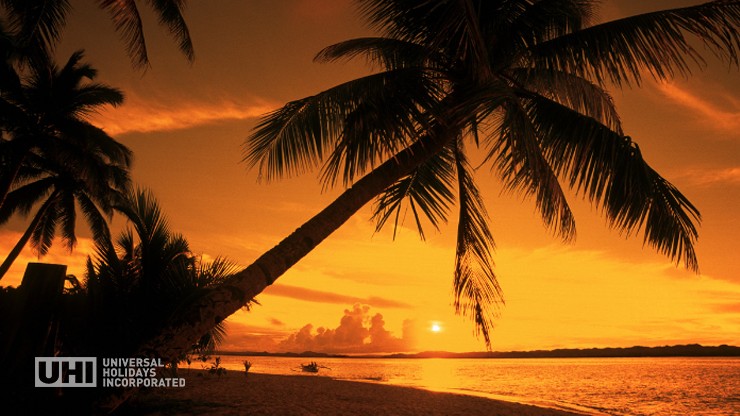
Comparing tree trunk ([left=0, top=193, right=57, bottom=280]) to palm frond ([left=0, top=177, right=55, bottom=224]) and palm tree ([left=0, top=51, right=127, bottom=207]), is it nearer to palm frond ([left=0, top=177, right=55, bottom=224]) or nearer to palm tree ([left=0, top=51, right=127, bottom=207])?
Result: palm frond ([left=0, top=177, right=55, bottom=224])

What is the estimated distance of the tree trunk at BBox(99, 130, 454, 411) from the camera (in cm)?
373

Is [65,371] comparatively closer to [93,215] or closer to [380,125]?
[380,125]

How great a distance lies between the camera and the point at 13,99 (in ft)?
49.3

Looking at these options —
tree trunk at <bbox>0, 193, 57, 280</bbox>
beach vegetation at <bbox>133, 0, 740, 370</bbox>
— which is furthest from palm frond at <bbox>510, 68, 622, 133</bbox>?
tree trunk at <bbox>0, 193, 57, 280</bbox>

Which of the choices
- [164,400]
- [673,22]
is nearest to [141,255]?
[164,400]

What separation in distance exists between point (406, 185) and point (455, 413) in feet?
17.6

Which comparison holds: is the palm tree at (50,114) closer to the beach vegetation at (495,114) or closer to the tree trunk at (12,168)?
the tree trunk at (12,168)

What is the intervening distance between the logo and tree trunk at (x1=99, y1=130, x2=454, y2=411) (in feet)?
1.50

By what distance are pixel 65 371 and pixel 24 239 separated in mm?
17693

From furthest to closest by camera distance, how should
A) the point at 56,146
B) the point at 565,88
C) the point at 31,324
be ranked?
1. the point at 56,146
2. the point at 565,88
3. the point at 31,324

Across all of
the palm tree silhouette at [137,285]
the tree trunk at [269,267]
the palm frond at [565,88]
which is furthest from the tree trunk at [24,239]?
Result: the palm frond at [565,88]

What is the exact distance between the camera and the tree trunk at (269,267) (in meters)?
3.73

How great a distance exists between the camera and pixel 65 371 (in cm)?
402

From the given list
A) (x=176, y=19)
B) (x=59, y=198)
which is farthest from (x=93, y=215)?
(x=176, y=19)
